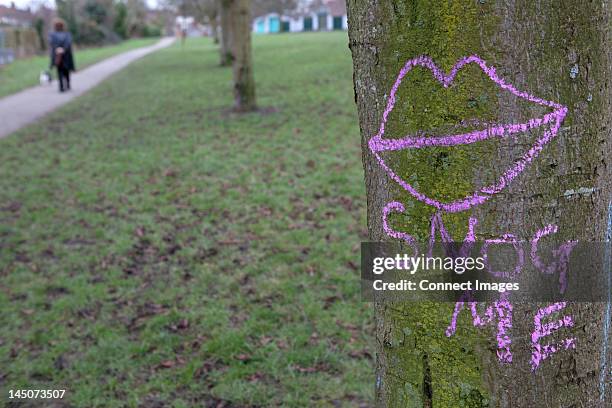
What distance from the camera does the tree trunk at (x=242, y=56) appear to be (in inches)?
442

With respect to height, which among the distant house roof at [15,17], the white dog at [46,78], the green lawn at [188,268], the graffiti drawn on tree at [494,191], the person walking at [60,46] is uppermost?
the distant house roof at [15,17]

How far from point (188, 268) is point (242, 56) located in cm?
707

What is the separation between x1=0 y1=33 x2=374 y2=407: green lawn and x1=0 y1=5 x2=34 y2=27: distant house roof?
29.0 meters

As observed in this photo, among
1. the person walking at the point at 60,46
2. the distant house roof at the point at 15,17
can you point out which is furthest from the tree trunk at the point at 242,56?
the distant house roof at the point at 15,17

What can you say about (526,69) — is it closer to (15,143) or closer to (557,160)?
(557,160)

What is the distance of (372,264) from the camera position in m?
1.65

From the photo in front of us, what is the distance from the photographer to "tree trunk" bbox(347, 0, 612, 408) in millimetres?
1325

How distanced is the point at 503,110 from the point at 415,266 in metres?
0.44

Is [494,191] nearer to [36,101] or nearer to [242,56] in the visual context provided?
[242,56]

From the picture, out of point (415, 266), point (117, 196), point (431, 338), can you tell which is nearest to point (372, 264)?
point (415, 266)

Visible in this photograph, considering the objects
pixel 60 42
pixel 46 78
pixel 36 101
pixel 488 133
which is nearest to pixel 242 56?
pixel 60 42

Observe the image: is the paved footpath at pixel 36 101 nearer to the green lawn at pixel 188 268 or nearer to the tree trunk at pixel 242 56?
the green lawn at pixel 188 268

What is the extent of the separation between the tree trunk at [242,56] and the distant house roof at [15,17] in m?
27.2

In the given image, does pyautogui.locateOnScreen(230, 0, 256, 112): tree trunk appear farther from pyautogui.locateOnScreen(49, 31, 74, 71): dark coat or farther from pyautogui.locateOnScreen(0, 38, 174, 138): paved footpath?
pyautogui.locateOnScreen(49, 31, 74, 71): dark coat
